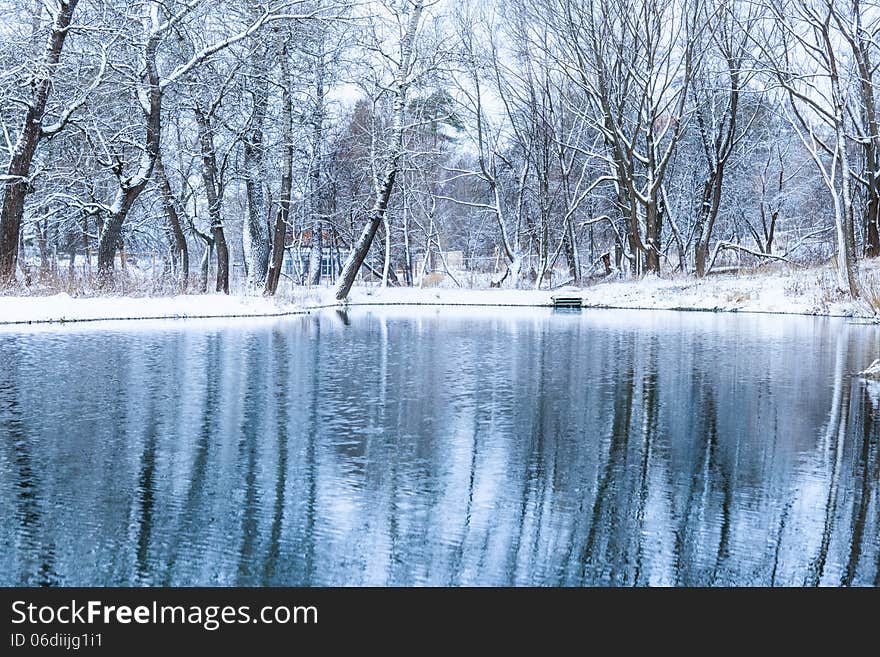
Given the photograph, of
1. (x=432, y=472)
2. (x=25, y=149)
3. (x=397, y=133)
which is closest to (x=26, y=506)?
(x=432, y=472)

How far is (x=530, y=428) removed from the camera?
8.90m

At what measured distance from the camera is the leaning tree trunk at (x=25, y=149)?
25172 mm

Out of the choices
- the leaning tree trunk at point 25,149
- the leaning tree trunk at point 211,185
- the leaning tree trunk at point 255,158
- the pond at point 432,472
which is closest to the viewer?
the pond at point 432,472

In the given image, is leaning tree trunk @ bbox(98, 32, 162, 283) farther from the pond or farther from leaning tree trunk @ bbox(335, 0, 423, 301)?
the pond

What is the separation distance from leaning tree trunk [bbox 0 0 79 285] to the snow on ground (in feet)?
10.3

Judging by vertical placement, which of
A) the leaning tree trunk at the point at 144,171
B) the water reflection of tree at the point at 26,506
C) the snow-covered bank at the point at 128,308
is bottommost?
the water reflection of tree at the point at 26,506

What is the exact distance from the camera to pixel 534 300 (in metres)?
44.8

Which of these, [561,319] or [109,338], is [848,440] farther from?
[561,319]

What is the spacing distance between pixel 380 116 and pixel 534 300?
547 inches

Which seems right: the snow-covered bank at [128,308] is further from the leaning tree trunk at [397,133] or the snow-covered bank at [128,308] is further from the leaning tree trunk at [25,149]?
the leaning tree trunk at [397,133]

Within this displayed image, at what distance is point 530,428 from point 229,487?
343 cm

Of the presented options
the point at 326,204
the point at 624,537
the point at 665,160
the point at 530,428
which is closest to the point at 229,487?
the point at 624,537

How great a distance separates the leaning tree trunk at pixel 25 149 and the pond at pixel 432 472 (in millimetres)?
12625

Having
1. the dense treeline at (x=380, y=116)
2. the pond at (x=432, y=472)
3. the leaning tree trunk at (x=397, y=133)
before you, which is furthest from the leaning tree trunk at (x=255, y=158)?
the pond at (x=432, y=472)
